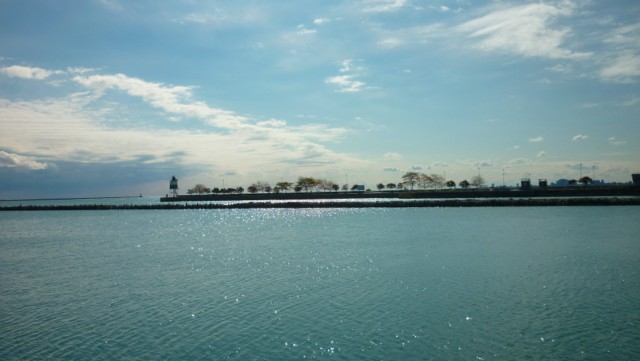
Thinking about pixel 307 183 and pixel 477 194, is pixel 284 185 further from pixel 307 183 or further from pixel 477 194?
pixel 477 194

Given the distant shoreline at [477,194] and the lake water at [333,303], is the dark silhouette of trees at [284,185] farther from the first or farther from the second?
the lake water at [333,303]

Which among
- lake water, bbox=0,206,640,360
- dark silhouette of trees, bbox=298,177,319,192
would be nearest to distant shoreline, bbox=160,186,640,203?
dark silhouette of trees, bbox=298,177,319,192

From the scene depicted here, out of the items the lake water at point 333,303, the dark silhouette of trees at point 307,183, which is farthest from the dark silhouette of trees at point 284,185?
the lake water at point 333,303

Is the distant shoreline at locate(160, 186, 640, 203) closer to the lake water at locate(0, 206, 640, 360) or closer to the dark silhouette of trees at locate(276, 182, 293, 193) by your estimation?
the dark silhouette of trees at locate(276, 182, 293, 193)

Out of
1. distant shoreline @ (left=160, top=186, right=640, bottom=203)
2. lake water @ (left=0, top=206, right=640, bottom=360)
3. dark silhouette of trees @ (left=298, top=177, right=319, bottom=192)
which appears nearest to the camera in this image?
lake water @ (left=0, top=206, right=640, bottom=360)

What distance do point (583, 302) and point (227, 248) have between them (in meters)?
28.2

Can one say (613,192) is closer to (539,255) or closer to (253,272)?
(539,255)

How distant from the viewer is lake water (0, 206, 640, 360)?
13180 millimetres

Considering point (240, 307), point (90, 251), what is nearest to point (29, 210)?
point (90, 251)

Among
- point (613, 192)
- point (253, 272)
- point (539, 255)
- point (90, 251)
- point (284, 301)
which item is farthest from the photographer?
point (613, 192)

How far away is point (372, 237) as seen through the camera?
42656mm

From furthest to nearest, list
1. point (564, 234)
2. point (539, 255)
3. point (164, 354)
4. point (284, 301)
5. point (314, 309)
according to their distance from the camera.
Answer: point (564, 234) < point (539, 255) < point (284, 301) < point (314, 309) < point (164, 354)

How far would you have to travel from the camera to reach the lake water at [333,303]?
13.2 metres

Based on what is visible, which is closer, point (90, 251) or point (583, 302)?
point (583, 302)
